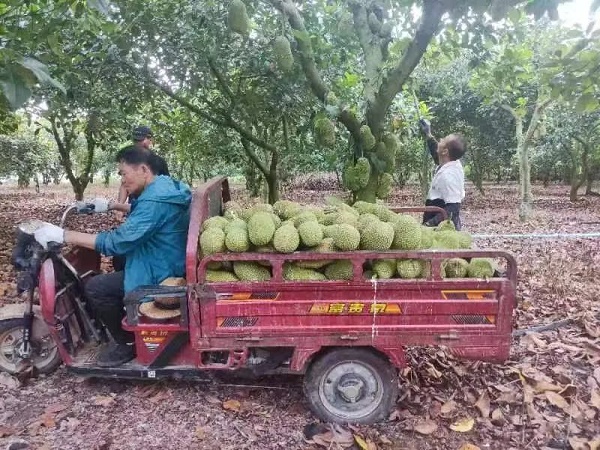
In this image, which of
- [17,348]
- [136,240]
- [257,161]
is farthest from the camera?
[257,161]

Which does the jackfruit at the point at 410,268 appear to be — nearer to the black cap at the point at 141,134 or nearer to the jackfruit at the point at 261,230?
the jackfruit at the point at 261,230

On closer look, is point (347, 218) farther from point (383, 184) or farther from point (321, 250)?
point (383, 184)

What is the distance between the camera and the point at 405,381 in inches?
128

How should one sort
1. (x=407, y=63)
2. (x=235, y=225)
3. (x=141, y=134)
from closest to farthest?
(x=235, y=225) < (x=407, y=63) < (x=141, y=134)

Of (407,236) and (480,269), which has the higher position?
(407,236)

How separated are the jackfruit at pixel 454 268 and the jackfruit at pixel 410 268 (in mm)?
150

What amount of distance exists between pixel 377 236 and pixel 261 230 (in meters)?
0.58

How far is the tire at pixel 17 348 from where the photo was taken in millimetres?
3258

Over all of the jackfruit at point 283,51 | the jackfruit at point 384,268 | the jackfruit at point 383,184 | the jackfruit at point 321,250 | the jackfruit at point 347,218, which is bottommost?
the jackfruit at point 384,268

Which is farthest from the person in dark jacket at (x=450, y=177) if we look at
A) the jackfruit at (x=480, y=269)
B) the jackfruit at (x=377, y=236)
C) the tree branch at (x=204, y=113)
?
the tree branch at (x=204, y=113)

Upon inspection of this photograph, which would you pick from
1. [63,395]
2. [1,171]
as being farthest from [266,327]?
[1,171]

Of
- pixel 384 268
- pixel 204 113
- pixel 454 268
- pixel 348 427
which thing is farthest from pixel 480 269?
pixel 204 113

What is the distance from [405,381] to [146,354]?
1.53 metres

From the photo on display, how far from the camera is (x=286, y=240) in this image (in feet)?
8.62
